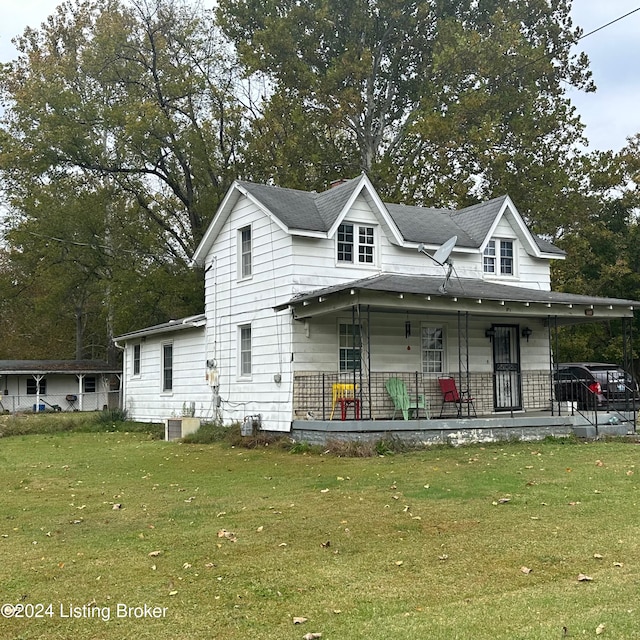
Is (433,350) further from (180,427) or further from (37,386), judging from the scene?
(37,386)

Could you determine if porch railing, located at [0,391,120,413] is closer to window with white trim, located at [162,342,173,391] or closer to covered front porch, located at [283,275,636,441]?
window with white trim, located at [162,342,173,391]

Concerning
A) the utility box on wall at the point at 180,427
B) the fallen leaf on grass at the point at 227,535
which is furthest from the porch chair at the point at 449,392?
the fallen leaf on grass at the point at 227,535

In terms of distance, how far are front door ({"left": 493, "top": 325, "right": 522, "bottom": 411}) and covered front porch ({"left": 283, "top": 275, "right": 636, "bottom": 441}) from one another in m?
0.03

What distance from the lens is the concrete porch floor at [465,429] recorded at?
1477 centimetres

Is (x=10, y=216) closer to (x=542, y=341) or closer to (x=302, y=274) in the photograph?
(x=302, y=274)

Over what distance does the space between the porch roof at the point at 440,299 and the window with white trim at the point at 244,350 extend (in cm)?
280

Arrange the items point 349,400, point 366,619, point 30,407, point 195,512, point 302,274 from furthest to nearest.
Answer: point 30,407 < point 302,274 < point 349,400 < point 195,512 < point 366,619

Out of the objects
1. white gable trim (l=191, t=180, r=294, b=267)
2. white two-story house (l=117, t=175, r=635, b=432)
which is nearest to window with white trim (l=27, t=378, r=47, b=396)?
white two-story house (l=117, t=175, r=635, b=432)

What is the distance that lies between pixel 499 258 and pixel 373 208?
4769 mm

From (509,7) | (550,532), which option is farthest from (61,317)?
(550,532)

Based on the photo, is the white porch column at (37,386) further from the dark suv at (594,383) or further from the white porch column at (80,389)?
the dark suv at (594,383)

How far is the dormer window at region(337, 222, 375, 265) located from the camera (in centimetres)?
1841

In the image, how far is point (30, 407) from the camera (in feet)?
125

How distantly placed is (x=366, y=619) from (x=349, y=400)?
11.3 meters
